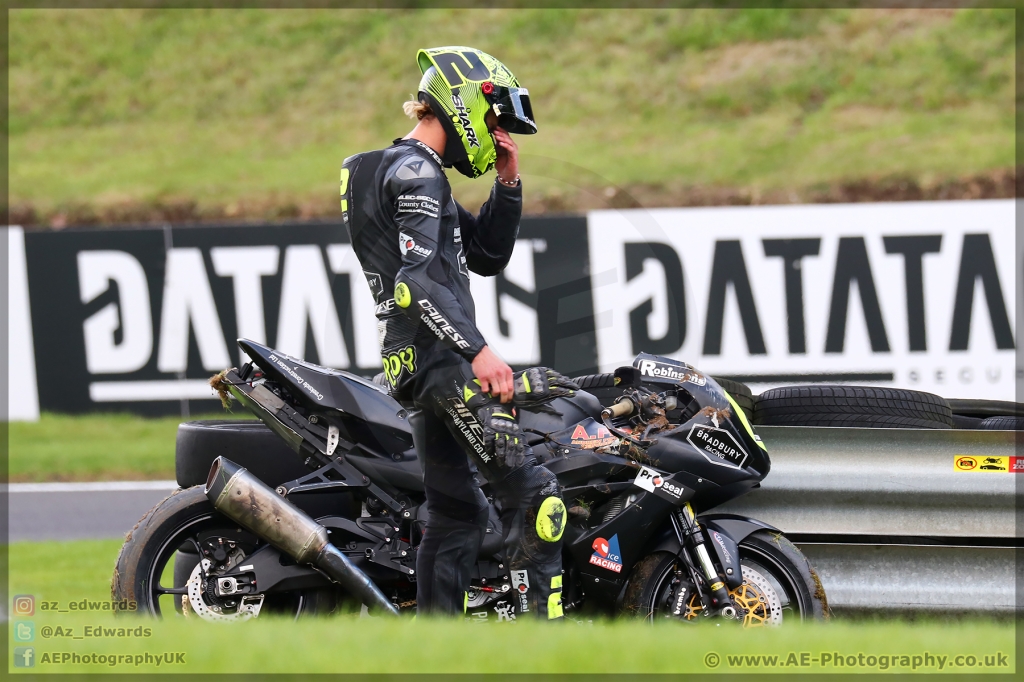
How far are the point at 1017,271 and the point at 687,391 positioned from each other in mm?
5052

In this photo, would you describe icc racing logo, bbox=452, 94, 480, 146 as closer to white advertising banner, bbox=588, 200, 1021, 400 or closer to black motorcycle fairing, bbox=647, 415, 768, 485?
black motorcycle fairing, bbox=647, 415, 768, 485

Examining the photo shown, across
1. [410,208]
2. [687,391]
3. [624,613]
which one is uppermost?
[410,208]

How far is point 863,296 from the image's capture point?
816 cm

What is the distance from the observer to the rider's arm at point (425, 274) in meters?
3.61

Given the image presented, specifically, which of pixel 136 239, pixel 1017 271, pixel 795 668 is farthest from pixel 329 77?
pixel 795 668

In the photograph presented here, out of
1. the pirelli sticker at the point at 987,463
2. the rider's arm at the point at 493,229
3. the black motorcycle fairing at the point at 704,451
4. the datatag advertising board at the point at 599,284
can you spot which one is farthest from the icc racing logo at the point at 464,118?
the datatag advertising board at the point at 599,284

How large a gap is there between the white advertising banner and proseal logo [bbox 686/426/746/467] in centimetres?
398

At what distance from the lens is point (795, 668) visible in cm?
276

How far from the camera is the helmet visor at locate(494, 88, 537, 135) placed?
3.94m

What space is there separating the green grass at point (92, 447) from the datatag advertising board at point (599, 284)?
170 millimetres

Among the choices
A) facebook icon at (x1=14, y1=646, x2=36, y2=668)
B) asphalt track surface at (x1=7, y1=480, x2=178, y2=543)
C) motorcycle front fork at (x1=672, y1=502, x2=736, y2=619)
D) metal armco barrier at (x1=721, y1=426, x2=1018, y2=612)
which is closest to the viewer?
facebook icon at (x1=14, y1=646, x2=36, y2=668)

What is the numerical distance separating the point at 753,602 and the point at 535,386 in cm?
110

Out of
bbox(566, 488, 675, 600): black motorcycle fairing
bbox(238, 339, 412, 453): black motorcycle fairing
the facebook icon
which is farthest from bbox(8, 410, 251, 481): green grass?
the facebook icon

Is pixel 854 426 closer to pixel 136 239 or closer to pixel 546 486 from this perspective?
pixel 546 486
